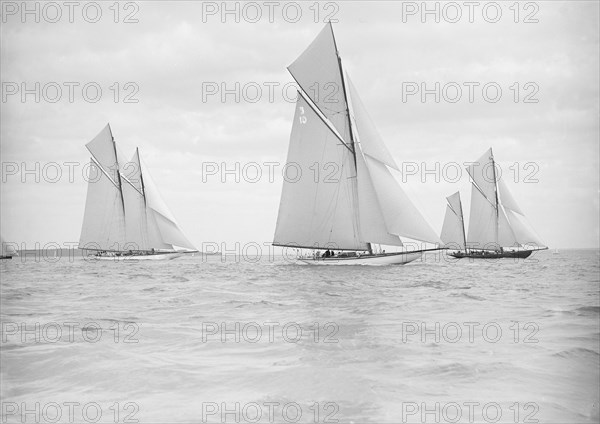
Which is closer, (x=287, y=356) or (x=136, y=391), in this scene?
(x=136, y=391)

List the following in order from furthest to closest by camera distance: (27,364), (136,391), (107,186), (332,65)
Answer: (107,186) → (332,65) → (27,364) → (136,391)

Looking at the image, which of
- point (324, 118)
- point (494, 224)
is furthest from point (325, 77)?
point (494, 224)

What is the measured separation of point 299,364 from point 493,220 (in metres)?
74.7

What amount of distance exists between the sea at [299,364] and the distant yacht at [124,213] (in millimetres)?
53994

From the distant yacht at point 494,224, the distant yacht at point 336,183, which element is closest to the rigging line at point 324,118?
the distant yacht at point 336,183

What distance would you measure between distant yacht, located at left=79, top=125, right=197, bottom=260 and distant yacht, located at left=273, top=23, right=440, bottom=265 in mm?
29031

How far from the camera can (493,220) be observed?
80562mm

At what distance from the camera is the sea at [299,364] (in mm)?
7719

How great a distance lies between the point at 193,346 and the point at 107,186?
63.8 meters

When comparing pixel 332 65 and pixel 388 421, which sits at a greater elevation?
pixel 332 65

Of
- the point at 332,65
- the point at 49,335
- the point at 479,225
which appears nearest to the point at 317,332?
the point at 49,335

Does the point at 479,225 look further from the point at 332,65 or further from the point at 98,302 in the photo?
the point at 98,302

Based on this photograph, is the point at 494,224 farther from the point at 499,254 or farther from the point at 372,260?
the point at 372,260

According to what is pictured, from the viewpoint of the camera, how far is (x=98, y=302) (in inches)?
807
